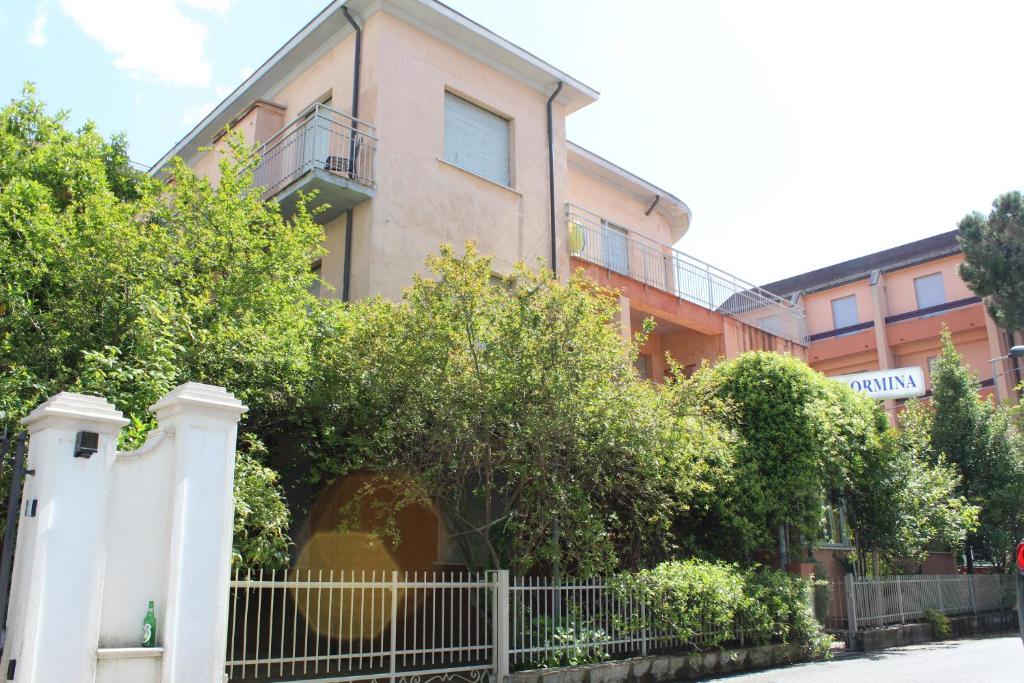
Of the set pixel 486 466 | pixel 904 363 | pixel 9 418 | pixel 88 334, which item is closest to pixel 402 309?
pixel 486 466

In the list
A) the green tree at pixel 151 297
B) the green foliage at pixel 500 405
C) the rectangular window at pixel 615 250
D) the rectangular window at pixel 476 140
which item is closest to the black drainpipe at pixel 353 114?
the rectangular window at pixel 476 140

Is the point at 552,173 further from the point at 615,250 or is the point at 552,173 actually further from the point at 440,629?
the point at 440,629

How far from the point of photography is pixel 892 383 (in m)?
24.0

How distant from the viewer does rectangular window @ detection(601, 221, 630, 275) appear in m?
18.2

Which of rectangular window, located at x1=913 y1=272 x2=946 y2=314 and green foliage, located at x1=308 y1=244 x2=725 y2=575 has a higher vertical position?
rectangular window, located at x1=913 y1=272 x2=946 y2=314

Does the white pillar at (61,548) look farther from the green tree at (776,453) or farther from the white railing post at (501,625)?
the green tree at (776,453)

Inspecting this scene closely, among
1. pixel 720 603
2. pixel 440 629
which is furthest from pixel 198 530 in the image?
pixel 720 603

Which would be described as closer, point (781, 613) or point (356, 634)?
point (356, 634)

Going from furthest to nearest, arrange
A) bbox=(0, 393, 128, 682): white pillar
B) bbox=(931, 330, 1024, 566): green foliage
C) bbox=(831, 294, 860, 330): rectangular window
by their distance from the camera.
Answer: bbox=(831, 294, 860, 330): rectangular window
bbox=(931, 330, 1024, 566): green foliage
bbox=(0, 393, 128, 682): white pillar

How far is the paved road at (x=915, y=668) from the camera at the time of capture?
10219 millimetres

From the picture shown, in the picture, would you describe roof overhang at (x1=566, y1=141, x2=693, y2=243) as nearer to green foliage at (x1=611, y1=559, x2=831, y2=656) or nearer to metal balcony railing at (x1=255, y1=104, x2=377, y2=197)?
metal balcony railing at (x1=255, y1=104, x2=377, y2=197)

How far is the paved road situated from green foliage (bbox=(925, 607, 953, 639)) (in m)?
1.48

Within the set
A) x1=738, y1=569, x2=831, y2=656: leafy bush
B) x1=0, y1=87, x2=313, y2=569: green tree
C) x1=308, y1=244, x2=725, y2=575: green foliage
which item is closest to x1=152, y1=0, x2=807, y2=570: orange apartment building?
x1=0, y1=87, x2=313, y2=569: green tree

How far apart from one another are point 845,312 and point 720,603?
26318 millimetres
